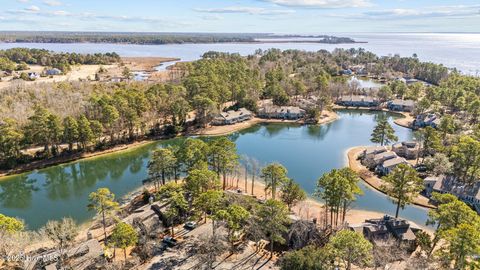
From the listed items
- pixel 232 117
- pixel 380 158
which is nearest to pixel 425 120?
pixel 380 158

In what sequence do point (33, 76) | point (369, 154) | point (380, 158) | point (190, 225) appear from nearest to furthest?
point (190, 225), point (380, 158), point (369, 154), point (33, 76)

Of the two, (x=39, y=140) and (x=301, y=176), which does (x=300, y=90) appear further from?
Answer: (x=39, y=140)

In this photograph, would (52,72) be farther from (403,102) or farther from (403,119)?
(403,102)

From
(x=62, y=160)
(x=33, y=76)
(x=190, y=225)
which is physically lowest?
(x=62, y=160)

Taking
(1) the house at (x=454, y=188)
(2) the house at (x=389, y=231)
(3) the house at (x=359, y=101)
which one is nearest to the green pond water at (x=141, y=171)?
(1) the house at (x=454, y=188)

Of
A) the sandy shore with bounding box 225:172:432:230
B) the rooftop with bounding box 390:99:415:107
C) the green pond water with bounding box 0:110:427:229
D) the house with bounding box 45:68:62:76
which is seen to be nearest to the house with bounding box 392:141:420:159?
the green pond water with bounding box 0:110:427:229

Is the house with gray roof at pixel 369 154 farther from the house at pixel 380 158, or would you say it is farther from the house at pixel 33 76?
the house at pixel 33 76
